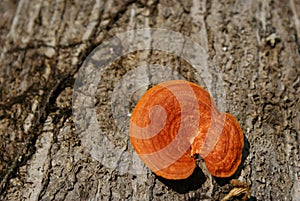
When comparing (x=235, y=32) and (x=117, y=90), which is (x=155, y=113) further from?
(x=235, y=32)

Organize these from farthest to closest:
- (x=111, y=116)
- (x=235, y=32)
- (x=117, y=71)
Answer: (x=235, y=32) → (x=117, y=71) → (x=111, y=116)

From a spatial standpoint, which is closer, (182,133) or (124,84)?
(182,133)

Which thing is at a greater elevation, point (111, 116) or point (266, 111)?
point (111, 116)

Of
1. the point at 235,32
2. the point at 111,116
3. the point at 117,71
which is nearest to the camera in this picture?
the point at 111,116

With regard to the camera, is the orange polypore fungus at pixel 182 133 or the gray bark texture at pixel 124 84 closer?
the orange polypore fungus at pixel 182 133

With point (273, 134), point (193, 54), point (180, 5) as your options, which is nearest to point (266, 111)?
point (273, 134)
